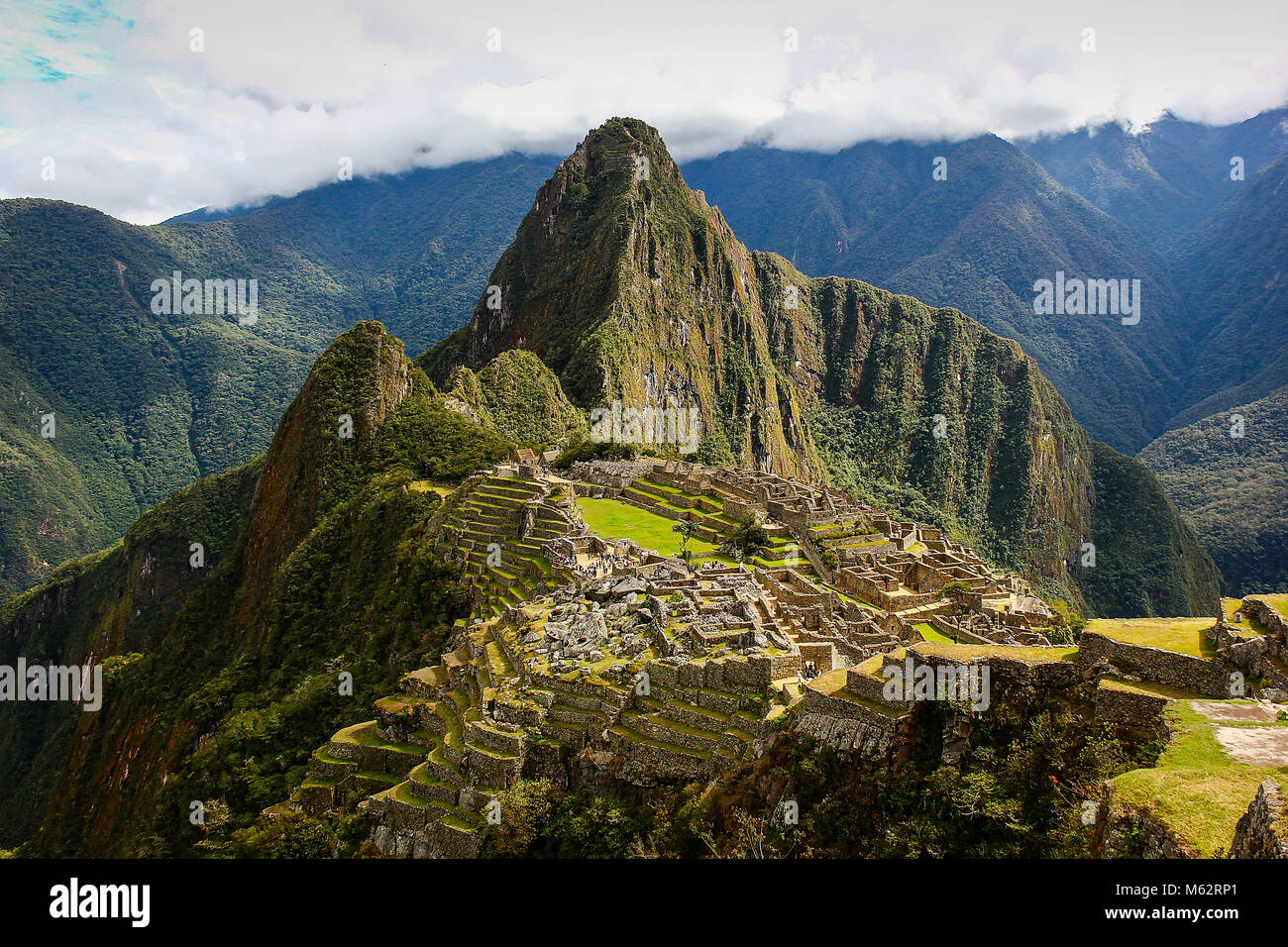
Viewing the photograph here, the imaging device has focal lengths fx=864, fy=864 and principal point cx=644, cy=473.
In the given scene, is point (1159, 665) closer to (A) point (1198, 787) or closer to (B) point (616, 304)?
(A) point (1198, 787)

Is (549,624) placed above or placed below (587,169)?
below

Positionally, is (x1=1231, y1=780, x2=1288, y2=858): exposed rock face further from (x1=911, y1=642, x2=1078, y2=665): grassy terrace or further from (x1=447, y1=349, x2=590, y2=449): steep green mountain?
(x1=447, y1=349, x2=590, y2=449): steep green mountain

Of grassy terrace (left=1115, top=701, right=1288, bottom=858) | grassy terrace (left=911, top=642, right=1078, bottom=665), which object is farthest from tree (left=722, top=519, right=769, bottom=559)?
grassy terrace (left=1115, top=701, right=1288, bottom=858)

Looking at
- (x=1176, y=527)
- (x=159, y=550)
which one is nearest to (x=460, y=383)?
(x=159, y=550)

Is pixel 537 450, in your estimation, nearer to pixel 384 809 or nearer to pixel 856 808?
pixel 384 809

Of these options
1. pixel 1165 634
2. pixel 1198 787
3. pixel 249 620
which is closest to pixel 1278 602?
pixel 1165 634
